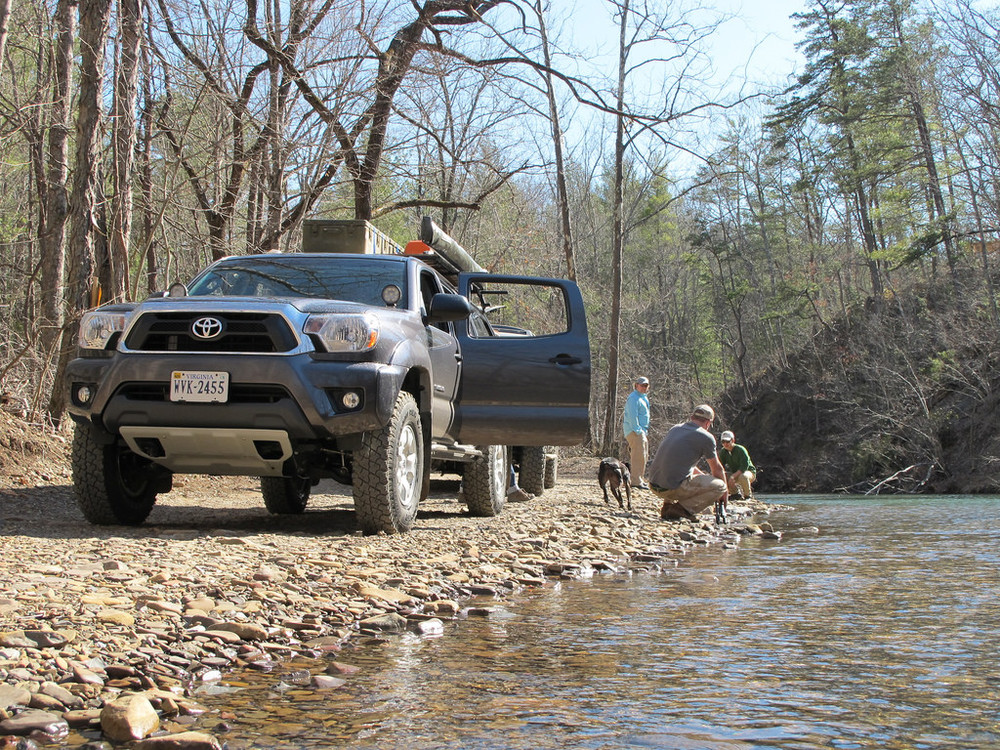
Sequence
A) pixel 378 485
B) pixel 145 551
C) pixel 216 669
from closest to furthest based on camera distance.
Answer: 1. pixel 216 669
2. pixel 145 551
3. pixel 378 485

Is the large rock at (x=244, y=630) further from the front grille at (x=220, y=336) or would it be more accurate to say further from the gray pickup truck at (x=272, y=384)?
the front grille at (x=220, y=336)

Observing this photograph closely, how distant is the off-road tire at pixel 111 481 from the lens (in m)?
6.58

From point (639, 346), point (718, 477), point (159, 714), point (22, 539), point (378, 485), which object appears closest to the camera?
point (159, 714)

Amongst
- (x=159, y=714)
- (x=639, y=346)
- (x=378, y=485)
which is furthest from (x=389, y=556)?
(x=639, y=346)

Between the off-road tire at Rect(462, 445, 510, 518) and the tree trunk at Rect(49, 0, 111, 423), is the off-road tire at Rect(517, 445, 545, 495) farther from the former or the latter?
the tree trunk at Rect(49, 0, 111, 423)

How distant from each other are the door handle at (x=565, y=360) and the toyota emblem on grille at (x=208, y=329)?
10.1 ft

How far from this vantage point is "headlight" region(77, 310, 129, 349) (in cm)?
649

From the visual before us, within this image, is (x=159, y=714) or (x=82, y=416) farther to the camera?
(x=82, y=416)

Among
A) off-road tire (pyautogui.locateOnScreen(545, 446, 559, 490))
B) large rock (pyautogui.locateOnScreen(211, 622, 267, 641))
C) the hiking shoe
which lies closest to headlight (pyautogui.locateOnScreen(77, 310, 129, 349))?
large rock (pyautogui.locateOnScreen(211, 622, 267, 641))

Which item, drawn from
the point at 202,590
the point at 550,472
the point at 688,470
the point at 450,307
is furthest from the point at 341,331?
the point at 550,472

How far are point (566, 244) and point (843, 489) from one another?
1067 cm

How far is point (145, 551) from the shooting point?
5.52 m

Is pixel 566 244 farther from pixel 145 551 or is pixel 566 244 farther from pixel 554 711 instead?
pixel 554 711

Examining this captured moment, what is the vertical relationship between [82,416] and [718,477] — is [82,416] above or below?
above
